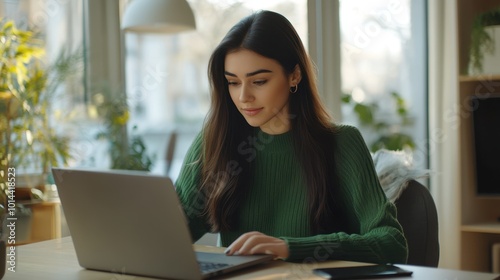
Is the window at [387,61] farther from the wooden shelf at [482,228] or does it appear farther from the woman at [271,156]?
the woman at [271,156]

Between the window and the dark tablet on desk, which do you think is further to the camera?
the window

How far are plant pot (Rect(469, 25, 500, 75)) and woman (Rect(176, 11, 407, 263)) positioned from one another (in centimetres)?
173

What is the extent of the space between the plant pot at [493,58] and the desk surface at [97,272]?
2.27m

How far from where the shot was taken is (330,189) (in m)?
1.98

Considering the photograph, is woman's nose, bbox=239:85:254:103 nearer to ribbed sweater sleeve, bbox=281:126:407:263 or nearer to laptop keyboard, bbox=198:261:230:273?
ribbed sweater sleeve, bbox=281:126:407:263

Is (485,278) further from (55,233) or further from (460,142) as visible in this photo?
(460,142)

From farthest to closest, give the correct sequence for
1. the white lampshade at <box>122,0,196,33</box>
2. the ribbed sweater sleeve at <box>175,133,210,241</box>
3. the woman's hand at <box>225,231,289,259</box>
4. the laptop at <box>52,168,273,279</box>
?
the white lampshade at <box>122,0,196,33</box> < the ribbed sweater sleeve at <box>175,133,210,241</box> < the woman's hand at <box>225,231,289,259</box> < the laptop at <box>52,168,273,279</box>

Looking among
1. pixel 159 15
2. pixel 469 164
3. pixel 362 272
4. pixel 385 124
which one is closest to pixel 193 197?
pixel 362 272

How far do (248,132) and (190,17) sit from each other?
0.97m

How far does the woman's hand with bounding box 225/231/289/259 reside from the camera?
1534mm

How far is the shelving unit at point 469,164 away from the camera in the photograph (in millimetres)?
3625

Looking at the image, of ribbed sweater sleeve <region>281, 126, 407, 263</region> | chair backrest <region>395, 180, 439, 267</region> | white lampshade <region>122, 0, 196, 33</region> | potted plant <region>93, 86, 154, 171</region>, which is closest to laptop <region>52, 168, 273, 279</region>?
ribbed sweater sleeve <region>281, 126, 407, 263</region>

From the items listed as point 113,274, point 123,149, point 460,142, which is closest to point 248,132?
point 113,274

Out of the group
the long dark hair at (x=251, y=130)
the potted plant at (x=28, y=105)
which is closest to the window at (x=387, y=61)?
the potted plant at (x=28, y=105)
